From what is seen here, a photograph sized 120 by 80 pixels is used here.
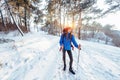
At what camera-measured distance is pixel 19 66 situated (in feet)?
20.6

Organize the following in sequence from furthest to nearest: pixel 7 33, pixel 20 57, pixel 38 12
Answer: pixel 38 12, pixel 7 33, pixel 20 57

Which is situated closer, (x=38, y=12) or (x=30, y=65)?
(x=30, y=65)

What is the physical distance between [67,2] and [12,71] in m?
24.5

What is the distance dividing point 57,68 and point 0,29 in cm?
2058

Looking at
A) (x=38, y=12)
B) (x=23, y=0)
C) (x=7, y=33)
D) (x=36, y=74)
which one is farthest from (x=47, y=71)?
(x=38, y=12)

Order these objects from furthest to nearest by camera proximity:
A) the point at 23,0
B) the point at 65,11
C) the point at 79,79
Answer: the point at 65,11 < the point at 23,0 < the point at 79,79

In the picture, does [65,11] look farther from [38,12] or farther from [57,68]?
[57,68]

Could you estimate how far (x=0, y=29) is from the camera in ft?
76.8

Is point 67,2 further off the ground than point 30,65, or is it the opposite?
point 67,2

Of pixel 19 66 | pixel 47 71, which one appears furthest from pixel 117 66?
pixel 19 66

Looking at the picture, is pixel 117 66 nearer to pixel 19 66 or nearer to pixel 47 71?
pixel 47 71

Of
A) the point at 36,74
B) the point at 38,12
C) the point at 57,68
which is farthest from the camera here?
the point at 38,12

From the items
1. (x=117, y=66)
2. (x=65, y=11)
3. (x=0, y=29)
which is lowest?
(x=117, y=66)

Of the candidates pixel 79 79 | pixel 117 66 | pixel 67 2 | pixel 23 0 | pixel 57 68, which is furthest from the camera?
pixel 67 2
